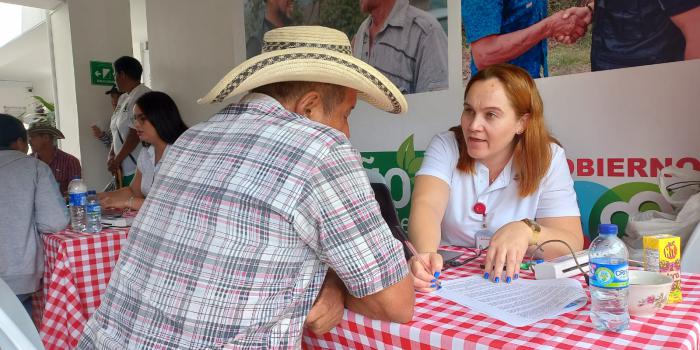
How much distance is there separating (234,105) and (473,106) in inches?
40.5

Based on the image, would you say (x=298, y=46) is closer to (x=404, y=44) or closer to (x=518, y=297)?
(x=518, y=297)

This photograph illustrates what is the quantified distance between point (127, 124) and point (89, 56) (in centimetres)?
174

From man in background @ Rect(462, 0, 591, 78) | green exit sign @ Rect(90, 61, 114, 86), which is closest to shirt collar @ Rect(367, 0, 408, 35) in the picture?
man in background @ Rect(462, 0, 591, 78)

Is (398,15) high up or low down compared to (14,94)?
down

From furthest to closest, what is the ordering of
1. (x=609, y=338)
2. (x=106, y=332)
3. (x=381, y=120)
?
(x=381, y=120)
(x=106, y=332)
(x=609, y=338)

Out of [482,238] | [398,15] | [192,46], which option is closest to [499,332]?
[482,238]

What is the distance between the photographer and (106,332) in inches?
37.8

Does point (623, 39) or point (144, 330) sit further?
point (623, 39)

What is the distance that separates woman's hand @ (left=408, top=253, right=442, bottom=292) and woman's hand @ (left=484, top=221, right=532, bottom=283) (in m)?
0.13

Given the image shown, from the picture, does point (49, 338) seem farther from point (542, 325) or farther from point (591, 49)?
point (591, 49)

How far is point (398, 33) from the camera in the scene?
3055 millimetres

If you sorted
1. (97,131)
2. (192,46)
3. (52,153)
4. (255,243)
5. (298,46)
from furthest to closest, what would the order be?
(97,131)
(192,46)
(52,153)
(298,46)
(255,243)

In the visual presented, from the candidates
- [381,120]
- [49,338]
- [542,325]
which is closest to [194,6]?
[381,120]

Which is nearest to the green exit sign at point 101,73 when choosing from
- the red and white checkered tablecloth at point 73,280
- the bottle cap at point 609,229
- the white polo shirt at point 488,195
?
the red and white checkered tablecloth at point 73,280
